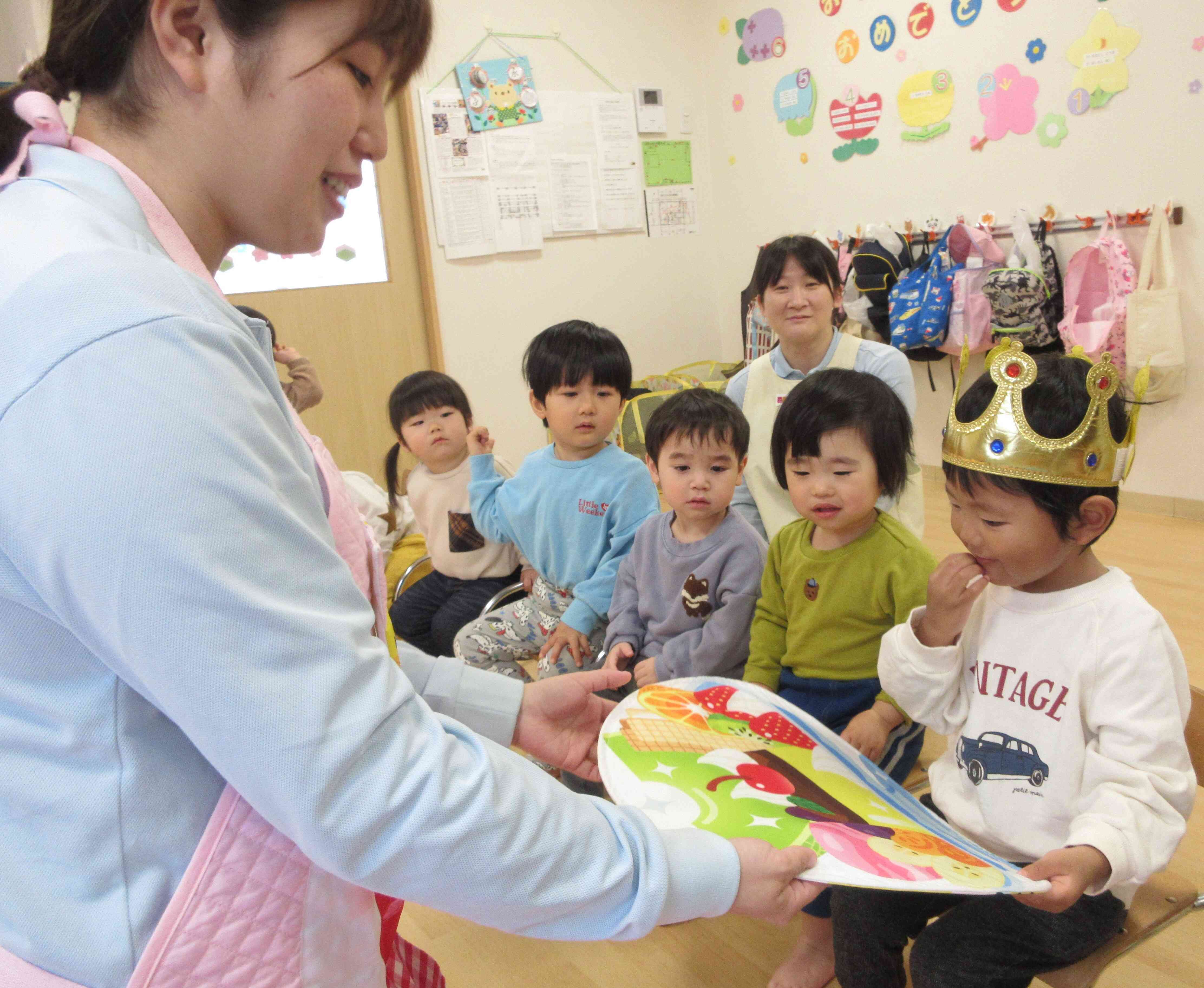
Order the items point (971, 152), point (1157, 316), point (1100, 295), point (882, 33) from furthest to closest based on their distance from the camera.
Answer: point (882, 33), point (971, 152), point (1100, 295), point (1157, 316)

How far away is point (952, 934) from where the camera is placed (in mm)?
1133

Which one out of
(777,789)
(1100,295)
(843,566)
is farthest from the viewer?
(1100,295)

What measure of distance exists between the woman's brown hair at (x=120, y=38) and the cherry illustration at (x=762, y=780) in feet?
2.54

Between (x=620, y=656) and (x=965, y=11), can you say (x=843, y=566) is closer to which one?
(x=620, y=656)

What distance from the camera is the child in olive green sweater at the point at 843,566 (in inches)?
59.5

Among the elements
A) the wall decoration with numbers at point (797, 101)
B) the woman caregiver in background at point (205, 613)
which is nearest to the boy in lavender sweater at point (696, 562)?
the woman caregiver in background at point (205, 613)

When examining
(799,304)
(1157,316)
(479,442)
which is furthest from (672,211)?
(479,442)

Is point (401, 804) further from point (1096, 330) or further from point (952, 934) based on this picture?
point (1096, 330)

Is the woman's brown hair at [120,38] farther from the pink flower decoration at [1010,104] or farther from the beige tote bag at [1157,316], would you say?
the pink flower decoration at [1010,104]

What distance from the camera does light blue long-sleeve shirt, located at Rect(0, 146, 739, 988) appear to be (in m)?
0.46

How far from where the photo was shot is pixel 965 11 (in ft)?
12.8

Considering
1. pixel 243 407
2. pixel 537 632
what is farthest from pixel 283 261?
pixel 243 407

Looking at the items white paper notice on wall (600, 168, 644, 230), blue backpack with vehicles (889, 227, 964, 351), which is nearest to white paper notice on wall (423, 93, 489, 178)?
white paper notice on wall (600, 168, 644, 230)

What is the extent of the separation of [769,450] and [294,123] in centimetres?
181
